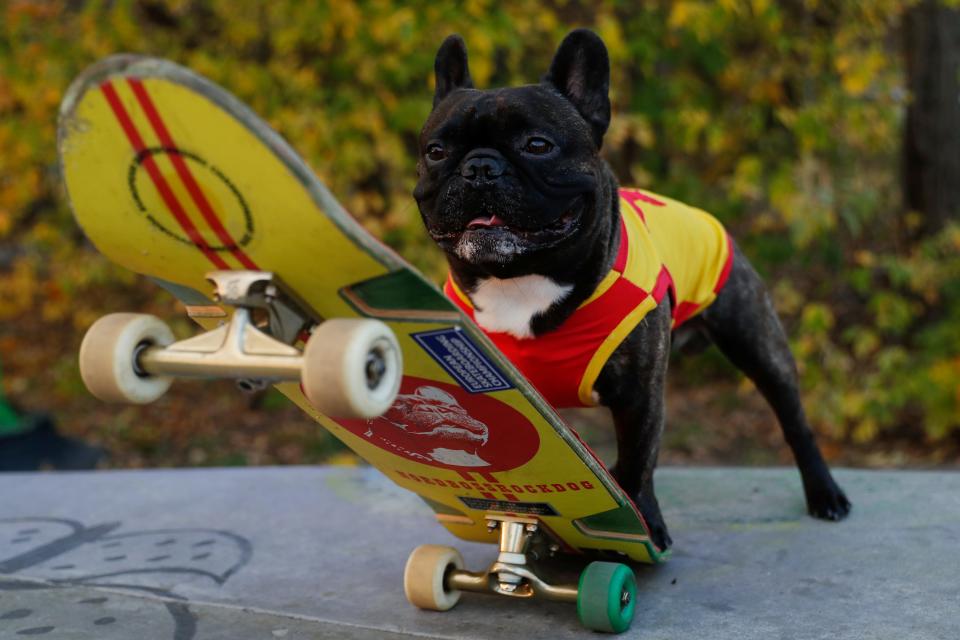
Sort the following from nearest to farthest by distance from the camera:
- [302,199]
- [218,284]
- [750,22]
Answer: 1. [302,199]
2. [218,284]
3. [750,22]

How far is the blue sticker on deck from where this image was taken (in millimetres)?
2001

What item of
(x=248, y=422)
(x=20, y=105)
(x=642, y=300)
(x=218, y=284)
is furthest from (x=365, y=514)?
(x=20, y=105)

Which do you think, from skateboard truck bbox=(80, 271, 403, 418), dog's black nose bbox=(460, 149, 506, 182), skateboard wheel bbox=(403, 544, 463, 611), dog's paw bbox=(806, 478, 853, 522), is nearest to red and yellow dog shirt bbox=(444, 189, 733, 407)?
dog's black nose bbox=(460, 149, 506, 182)

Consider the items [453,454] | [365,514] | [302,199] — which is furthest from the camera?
[365,514]

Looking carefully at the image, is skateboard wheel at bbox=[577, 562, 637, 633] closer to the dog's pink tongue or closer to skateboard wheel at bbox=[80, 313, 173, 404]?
the dog's pink tongue

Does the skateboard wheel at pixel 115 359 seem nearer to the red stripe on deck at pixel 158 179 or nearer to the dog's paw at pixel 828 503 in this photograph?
the red stripe on deck at pixel 158 179

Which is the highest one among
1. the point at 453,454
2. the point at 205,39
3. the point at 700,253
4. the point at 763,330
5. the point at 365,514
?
the point at 205,39

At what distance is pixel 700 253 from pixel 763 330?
0.35 metres

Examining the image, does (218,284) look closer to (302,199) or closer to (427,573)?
(302,199)

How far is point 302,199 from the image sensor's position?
5.87 ft

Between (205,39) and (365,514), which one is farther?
(205,39)

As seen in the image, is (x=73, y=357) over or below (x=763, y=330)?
below

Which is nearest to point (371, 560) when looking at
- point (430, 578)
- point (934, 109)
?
point (430, 578)

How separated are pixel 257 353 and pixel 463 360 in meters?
0.42
